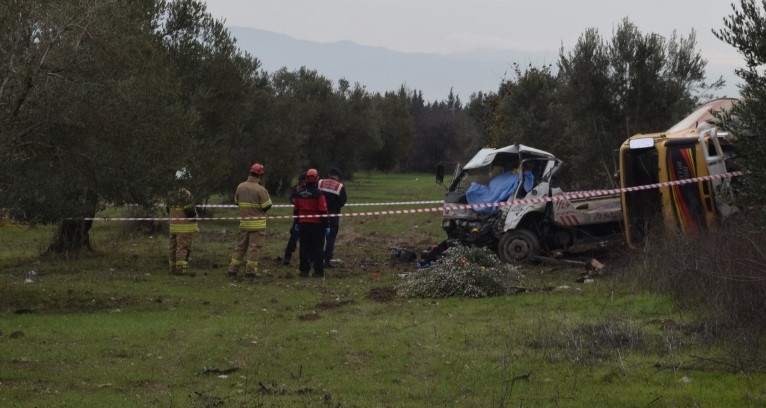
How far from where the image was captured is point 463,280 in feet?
45.2

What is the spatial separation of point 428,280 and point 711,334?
5.89m

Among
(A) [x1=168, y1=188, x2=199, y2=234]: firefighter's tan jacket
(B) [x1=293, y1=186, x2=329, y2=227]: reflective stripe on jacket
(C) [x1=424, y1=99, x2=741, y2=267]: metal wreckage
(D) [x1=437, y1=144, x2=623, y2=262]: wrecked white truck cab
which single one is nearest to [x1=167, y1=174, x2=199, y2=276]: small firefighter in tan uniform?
(A) [x1=168, y1=188, x2=199, y2=234]: firefighter's tan jacket

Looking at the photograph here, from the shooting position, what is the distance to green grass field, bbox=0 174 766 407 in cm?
745

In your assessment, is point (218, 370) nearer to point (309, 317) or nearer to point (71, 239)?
point (309, 317)

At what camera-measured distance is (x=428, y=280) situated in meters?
14.1

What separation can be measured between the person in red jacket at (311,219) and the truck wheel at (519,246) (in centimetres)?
350

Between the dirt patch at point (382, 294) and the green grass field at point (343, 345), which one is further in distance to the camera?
the dirt patch at point (382, 294)

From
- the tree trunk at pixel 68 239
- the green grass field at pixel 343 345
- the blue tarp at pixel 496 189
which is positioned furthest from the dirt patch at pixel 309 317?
the tree trunk at pixel 68 239

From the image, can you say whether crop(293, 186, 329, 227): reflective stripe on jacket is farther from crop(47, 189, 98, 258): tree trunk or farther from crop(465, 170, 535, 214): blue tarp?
crop(47, 189, 98, 258): tree trunk

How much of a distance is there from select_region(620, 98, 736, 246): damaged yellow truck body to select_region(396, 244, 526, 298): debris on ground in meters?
2.69

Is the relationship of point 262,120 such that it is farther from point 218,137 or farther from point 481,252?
point 481,252

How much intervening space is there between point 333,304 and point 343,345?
11.6 feet

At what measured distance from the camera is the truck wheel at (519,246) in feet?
56.0

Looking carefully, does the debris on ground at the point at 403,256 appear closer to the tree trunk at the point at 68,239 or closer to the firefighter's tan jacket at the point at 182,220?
the firefighter's tan jacket at the point at 182,220
